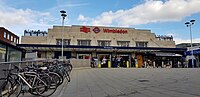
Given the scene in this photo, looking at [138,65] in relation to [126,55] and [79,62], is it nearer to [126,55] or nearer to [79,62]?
[126,55]

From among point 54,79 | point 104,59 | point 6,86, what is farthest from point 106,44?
point 6,86

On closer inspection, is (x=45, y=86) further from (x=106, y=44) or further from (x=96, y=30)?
(x=96, y=30)

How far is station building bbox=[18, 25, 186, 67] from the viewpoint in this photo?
35.7 meters

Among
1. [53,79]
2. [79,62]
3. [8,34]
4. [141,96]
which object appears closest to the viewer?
[141,96]

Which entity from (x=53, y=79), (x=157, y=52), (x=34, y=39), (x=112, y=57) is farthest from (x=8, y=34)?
(x=53, y=79)

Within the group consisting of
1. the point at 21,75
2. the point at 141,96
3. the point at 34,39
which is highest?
the point at 34,39

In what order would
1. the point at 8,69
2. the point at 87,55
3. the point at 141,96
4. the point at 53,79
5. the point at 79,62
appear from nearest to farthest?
the point at 8,69
the point at 141,96
the point at 53,79
the point at 79,62
the point at 87,55

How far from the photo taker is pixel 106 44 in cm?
4116

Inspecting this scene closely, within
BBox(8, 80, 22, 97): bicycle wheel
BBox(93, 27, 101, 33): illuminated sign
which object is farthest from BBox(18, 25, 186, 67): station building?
BBox(8, 80, 22, 97): bicycle wheel

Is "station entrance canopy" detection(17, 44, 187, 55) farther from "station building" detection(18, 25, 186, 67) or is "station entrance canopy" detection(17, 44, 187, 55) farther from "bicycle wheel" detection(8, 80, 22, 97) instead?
"bicycle wheel" detection(8, 80, 22, 97)

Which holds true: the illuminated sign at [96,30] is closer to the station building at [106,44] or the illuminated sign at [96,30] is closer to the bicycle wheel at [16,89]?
the station building at [106,44]

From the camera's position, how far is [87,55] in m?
36.8

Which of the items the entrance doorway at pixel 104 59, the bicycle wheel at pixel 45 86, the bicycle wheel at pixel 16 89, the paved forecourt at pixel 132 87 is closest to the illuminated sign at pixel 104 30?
the entrance doorway at pixel 104 59

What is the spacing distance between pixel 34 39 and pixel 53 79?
34020 mm
